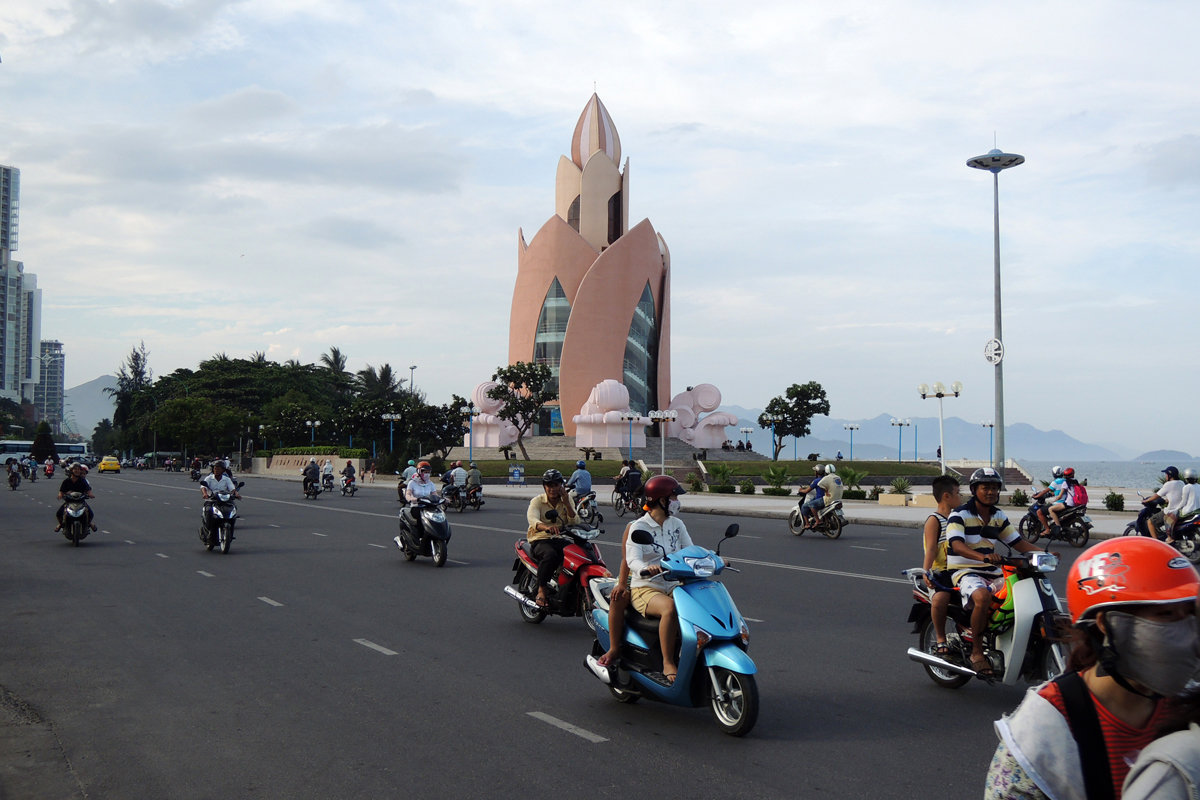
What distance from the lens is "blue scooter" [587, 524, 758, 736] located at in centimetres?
540

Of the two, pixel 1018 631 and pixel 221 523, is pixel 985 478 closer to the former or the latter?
pixel 1018 631

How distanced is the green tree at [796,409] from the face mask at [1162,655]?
7476cm

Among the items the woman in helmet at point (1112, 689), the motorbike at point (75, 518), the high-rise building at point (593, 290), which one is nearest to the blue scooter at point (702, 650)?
the woman in helmet at point (1112, 689)

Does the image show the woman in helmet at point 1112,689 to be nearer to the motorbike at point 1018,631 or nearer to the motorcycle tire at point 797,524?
the motorbike at point 1018,631

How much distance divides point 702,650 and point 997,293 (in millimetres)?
23126

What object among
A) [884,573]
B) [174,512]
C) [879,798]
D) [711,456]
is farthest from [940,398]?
[711,456]

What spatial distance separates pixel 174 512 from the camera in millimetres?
25594

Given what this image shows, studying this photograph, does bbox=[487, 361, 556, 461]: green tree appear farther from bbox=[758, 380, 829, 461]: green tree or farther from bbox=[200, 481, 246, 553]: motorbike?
bbox=[200, 481, 246, 553]: motorbike

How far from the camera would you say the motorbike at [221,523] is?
50.6 ft

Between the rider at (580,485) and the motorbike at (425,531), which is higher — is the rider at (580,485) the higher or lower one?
the higher one

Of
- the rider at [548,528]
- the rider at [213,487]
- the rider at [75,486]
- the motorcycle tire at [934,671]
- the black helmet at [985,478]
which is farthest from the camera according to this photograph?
the rider at [75,486]

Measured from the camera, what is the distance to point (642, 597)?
598cm

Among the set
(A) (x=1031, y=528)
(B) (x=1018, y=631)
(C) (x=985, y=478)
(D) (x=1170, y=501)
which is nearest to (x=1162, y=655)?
(B) (x=1018, y=631)

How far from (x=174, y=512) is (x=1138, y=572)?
87.5 ft
